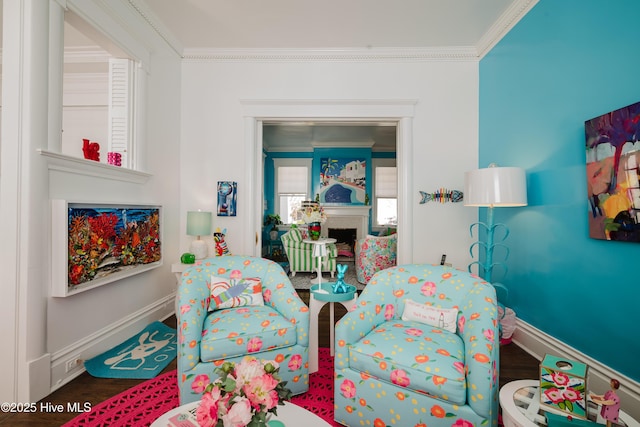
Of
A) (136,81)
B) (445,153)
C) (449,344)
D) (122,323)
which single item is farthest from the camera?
(445,153)

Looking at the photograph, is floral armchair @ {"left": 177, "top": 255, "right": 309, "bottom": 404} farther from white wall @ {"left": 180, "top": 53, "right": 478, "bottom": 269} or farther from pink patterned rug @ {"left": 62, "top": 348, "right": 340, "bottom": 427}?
white wall @ {"left": 180, "top": 53, "right": 478, "bottom": 269}

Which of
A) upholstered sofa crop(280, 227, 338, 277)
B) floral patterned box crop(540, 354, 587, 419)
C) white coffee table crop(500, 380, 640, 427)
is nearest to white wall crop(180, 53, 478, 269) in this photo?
upholstered sofa crop(280, 227, 338, 277)

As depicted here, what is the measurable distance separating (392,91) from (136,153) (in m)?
2.89

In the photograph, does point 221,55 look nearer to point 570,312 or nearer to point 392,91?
point 392,91

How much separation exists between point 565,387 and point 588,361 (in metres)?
1.27

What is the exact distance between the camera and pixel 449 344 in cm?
174

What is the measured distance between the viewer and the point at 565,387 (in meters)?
1.28

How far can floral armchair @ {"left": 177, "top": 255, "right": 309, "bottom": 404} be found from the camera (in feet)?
6.04

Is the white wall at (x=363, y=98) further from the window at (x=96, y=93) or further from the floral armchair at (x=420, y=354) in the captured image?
the floral armchair at (x=420, y=354)

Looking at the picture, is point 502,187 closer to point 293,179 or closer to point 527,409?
point 527,409

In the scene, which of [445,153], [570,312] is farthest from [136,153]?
[570,312]

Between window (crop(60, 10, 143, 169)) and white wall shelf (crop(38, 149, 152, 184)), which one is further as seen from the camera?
window (crop(60, 10, 143, 169))

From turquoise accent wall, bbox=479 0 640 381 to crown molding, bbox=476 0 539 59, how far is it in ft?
0.24

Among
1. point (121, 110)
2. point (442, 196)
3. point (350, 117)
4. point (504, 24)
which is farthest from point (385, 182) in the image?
point (121, 110)
